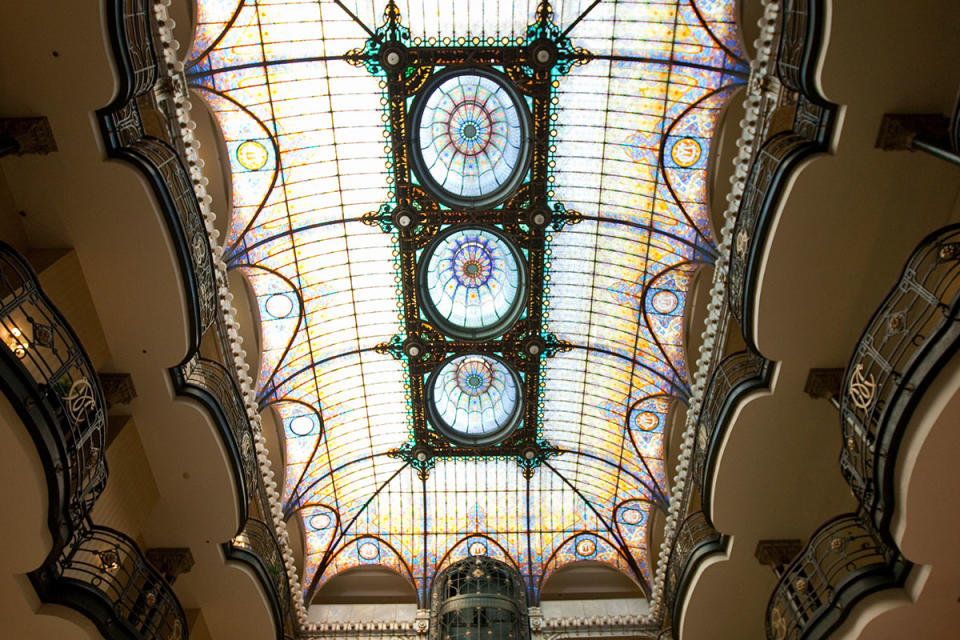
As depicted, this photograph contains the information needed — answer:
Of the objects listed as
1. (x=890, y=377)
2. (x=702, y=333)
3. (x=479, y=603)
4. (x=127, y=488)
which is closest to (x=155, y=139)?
(x=127, y=488)

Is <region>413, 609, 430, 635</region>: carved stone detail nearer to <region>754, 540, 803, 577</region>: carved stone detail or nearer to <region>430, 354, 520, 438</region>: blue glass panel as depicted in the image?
<region>430, 354, 520, 438</region>: blue glass panel

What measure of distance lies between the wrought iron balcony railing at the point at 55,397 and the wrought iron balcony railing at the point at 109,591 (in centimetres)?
142

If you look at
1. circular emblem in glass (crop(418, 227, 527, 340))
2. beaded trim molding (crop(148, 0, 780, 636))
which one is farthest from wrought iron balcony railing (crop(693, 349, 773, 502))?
circular emblem in glass (crop(418, 227, 527, 340))

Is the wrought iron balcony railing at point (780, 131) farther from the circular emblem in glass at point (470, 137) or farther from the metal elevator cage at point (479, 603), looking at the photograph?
the metal elevator cage at point (479, 603)

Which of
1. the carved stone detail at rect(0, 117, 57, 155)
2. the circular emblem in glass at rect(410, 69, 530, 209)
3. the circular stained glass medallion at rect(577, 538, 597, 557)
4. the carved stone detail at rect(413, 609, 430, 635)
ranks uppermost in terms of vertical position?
the circular emblem in glass at rect(410, 69, 530, 209)

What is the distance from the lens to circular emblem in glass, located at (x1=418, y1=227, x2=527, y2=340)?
60.2ft

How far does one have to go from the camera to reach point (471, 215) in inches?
694

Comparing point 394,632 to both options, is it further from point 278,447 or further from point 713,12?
point 713,12

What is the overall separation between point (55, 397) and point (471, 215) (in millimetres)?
10286

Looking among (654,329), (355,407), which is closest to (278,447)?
(355,407)

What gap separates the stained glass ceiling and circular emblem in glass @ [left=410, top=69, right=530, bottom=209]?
2.2 inches

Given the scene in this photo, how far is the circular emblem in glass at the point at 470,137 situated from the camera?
52.9 ft

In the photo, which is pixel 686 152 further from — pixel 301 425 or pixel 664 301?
pixel 301 425

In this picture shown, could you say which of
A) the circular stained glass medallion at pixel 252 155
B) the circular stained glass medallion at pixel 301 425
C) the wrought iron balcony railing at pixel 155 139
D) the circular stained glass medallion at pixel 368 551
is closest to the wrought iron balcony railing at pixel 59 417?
the wrought iron balcony railing at pixel 155 139
